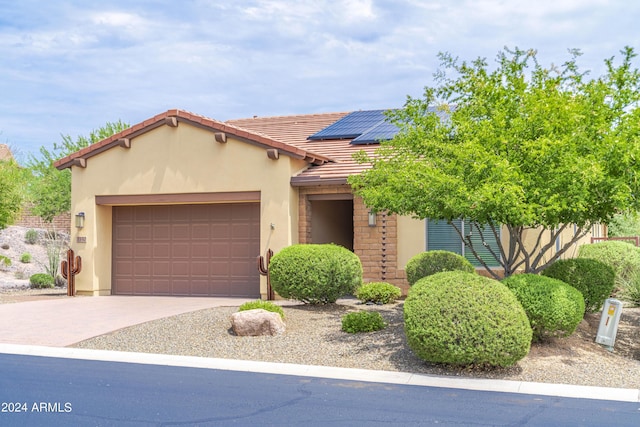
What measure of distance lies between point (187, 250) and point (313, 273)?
5.77 metres

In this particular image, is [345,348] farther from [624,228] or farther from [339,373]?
[624,228]

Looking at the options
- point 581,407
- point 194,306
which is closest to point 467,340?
point 581,407

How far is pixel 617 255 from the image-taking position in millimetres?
15695

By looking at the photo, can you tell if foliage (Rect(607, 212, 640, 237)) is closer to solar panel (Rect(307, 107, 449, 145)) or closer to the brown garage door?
solar panel (Rect(307, 107, 449, 145))

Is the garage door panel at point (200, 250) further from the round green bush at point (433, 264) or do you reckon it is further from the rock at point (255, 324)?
the rock at point (255, 324)

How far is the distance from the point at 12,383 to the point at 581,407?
680 cm

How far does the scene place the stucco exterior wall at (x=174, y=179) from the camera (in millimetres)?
16625

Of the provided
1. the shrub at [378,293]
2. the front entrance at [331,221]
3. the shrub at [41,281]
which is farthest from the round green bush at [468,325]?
the shrub at [41,281]

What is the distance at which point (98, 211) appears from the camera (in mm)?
18297

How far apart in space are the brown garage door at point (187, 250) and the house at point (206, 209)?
27mm

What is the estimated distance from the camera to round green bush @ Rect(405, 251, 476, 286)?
45.6ft

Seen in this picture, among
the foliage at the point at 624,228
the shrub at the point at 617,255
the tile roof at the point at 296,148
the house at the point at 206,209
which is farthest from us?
the foliage at the point at 624,228

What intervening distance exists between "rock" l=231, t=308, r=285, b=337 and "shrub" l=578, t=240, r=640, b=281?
853 cm

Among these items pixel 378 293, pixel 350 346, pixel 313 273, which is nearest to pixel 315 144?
pixel 378 293
